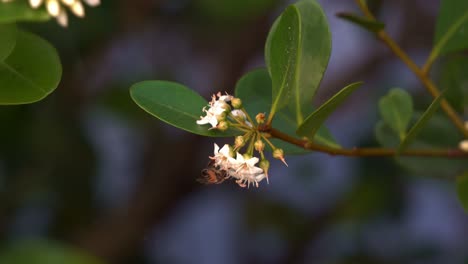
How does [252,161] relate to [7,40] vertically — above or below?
below

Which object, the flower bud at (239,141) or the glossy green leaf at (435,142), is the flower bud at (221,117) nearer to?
the flower bud at (239,141)

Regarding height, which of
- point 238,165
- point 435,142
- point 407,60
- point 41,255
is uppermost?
point 407,60

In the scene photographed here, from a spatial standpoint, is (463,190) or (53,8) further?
(463,190)

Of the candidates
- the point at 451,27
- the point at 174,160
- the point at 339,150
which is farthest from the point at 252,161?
the point at 174,160

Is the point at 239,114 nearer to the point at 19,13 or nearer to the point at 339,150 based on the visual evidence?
the point at 339,150

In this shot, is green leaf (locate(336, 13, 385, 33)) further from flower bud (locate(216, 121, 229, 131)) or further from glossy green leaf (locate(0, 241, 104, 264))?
glossy green leaf (locate(0, 241, 104, 264))

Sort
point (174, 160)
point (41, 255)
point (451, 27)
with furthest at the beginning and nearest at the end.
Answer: point (174, 160) < point (41, 255) < point (451, 27)

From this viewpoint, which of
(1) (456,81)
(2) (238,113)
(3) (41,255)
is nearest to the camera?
(2) (238,113)
